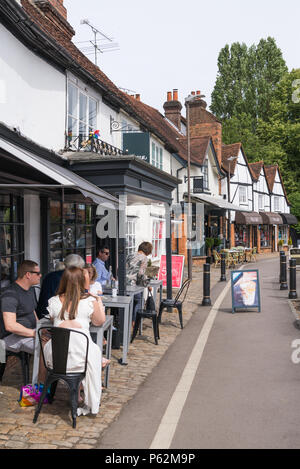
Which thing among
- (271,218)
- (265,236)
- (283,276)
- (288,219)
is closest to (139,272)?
(283,276)

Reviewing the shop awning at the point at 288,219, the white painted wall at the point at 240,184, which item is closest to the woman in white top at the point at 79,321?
the white painted wall at the point at 240,184

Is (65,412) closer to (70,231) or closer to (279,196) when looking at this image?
(70,231)

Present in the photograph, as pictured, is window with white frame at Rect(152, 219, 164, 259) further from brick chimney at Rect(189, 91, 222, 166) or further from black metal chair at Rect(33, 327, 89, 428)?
black metal chair at Rect(33, 327, 89, 428)

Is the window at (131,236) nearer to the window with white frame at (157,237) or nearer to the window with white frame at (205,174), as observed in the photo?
the window with white frame at (157,237)

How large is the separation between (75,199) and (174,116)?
25.0 m

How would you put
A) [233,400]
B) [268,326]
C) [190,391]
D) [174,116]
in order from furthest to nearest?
[174,116] → [268,326] → [190,391] → [233,400]

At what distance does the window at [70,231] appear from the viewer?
9625mm

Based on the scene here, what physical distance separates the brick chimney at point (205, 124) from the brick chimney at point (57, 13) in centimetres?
1929

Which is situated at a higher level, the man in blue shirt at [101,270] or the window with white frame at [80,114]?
the window with white frame at [80,114]

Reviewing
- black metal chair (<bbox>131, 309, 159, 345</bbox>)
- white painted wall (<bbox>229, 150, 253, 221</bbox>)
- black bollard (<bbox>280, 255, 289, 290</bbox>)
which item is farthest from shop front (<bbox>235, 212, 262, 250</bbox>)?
black metal chair (<bbox>131, 309, 159, 345</bbox>)

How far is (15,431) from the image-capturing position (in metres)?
4.21

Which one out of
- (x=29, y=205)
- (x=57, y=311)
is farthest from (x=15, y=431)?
(x=29, y=205)

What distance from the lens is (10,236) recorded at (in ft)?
25.7
